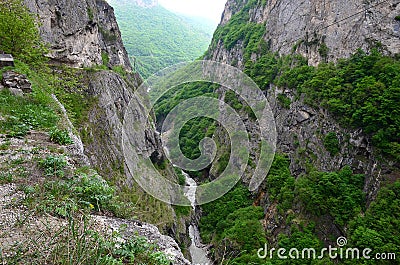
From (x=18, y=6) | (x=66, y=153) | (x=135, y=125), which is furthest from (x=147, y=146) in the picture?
(x=66, y=153)

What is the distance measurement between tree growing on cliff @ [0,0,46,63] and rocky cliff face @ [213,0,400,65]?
2881 centimetres

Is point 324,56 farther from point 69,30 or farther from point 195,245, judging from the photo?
point 69,30

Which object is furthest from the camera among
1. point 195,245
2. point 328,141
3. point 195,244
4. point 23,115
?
point 195,244

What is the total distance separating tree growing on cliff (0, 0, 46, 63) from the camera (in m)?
12.3

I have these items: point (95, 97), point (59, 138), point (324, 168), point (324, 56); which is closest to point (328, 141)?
point (324, 168)

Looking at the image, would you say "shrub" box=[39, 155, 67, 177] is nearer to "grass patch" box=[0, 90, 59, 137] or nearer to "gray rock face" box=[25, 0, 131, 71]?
"grass patch" box=[0, 90, 59, 137]

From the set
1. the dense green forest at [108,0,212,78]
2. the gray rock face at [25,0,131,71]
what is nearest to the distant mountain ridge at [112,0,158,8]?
the dense green forest at [108,0,212,78]

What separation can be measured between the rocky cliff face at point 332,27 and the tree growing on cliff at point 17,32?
94.5 feet

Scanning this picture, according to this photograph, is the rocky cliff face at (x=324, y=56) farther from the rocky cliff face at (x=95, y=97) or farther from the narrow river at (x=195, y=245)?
the rocky cliff face at (x=95, y=97)

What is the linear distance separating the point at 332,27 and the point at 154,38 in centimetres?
9166

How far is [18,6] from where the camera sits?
13430mm

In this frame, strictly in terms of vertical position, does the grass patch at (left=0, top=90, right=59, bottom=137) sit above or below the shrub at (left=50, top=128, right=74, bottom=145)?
below

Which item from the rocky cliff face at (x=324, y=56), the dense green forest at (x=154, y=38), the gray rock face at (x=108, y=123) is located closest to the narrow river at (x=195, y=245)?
the rocky cliff face at (x=324, y=56)

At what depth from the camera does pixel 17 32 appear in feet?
41.2
